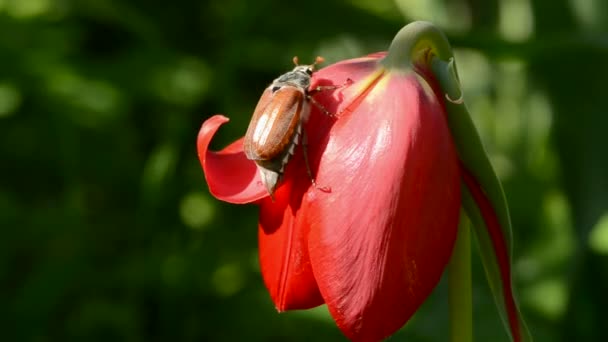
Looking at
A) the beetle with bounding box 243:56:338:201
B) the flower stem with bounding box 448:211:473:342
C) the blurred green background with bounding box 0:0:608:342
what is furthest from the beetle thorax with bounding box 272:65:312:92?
the blurred green background with bounding box 0:0:608:342

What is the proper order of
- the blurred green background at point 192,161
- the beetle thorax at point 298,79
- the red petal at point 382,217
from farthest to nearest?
the blurred green background at point 192,161 → the beetle thorax at point 298,79 → the red petal at point 382,217

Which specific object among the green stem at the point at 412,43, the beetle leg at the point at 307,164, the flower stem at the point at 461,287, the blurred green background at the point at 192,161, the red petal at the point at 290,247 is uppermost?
the green stem at the point at 412,43

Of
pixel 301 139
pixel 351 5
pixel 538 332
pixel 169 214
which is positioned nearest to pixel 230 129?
pixel 169 214

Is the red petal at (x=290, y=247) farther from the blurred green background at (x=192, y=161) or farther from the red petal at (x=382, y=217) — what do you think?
the blurred green background at (x=192, y=161)

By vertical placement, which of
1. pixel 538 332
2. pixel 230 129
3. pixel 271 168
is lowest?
pixel 538 332

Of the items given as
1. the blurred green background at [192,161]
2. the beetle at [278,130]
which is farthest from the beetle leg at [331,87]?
the blurred green background at [192,161]

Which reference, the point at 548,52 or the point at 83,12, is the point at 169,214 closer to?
the point at 83,12

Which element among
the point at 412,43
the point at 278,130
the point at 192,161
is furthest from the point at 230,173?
the point at 192,161

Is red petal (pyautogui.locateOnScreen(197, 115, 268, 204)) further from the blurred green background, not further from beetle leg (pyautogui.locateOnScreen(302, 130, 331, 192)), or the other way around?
the blurred green background
